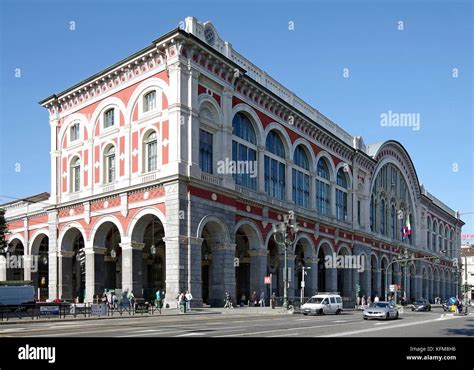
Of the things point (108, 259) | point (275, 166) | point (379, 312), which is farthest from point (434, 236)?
point (379, 312)

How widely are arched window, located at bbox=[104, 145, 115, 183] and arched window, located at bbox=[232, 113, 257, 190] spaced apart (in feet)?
34.7

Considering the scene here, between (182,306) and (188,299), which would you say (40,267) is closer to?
(188,299)

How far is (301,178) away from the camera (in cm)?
5853

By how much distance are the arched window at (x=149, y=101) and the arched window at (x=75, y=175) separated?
10650 millimetres

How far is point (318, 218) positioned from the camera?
59.1 meters

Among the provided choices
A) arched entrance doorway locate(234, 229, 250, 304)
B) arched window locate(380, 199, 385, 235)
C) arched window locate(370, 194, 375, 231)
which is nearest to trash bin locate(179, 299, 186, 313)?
arched entrance doorway locate(234, 229, 250, 304)

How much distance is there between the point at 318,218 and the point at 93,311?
32127mm

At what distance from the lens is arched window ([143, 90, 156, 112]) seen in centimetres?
4297

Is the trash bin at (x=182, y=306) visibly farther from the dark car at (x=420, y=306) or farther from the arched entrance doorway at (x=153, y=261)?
the dark car at (x=420, y=306)

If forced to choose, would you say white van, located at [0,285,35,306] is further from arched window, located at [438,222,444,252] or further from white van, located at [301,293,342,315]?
arched window, located at [438,222,444,252]

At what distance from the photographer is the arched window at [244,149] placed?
4691 centimetres

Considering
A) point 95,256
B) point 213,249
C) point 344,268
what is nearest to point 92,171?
point 95,256

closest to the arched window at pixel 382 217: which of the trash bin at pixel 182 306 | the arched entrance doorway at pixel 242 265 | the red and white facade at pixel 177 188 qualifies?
the red and white facade at pixel 177 188
